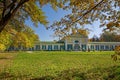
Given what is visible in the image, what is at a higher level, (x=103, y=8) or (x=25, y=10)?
(x=25, y=10)

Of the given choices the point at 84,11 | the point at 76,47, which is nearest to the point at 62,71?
the point at 84,11

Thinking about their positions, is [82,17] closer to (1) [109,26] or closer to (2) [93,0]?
(2) [93,0]

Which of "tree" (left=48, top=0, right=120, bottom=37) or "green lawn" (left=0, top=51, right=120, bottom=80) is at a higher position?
"tree" (left=48, top=0, right=120, bottom=37)

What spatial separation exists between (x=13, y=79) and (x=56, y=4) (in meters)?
5.23

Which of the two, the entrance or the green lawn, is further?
the entrance

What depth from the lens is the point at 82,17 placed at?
1064 centimetres

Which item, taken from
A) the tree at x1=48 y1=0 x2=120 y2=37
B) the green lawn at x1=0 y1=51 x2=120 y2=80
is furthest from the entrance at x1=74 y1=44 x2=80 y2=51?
the tree at x1=48 y1=0 x2=120 y2=37

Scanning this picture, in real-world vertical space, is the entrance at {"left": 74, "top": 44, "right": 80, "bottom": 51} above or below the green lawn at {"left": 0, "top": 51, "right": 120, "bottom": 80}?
above

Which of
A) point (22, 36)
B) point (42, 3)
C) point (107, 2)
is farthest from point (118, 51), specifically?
point (22, 36)

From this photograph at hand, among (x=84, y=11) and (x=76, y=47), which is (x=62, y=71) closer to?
(x=84, y=11)

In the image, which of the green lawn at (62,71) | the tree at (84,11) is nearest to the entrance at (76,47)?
the green lawn at (62,71)

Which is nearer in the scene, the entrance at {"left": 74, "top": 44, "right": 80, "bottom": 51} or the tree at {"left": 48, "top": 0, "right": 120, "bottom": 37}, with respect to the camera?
the tree at {"left": 48, "top": 0, "right": 120, "bottom": 37}

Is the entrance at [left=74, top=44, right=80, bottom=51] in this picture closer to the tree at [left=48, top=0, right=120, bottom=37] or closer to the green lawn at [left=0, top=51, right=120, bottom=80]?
the green lawn at [left=0, top=51, right=120, bottom=80]

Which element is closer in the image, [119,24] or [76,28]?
[119,24]
